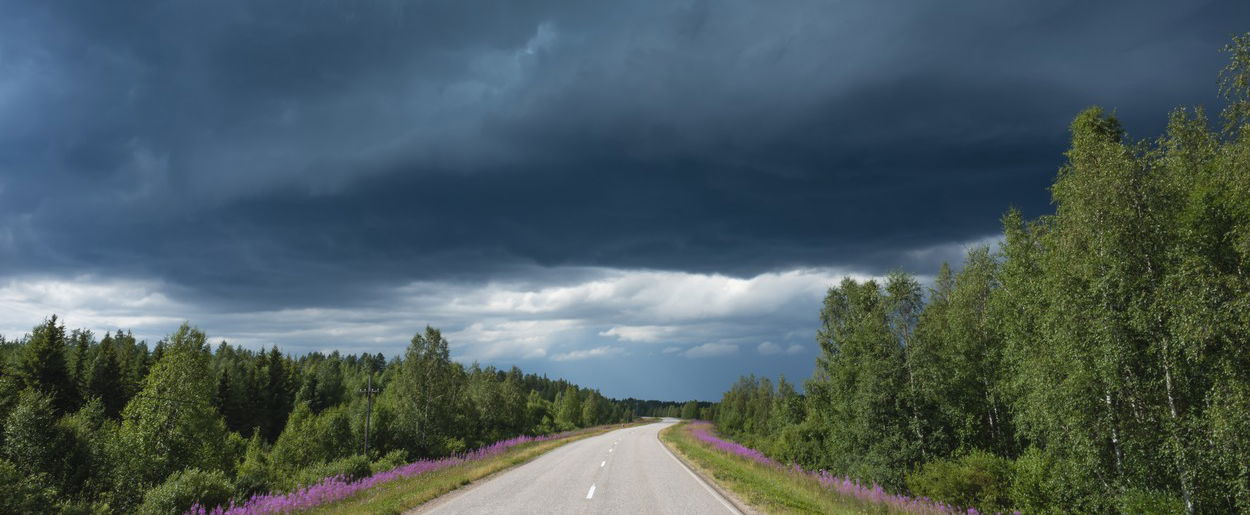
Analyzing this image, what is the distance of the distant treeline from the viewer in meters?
22.3

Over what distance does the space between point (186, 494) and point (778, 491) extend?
18.7m

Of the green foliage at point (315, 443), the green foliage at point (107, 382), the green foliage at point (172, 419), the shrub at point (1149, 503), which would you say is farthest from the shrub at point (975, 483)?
the green foliage at point (107, 382)

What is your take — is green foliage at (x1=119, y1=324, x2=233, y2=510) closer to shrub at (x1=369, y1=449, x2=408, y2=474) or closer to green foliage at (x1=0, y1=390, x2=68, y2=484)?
green foliage at (x1=0, y1=390, x2=68, y2=484)

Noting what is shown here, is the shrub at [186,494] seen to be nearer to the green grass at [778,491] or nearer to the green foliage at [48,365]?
the green grass at [778,491]

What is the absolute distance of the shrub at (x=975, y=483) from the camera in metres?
19.2

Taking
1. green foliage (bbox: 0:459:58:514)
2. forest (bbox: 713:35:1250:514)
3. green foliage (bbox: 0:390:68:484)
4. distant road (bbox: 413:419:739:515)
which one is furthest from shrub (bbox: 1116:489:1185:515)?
green foliage (bbox: 0:390:68:484)

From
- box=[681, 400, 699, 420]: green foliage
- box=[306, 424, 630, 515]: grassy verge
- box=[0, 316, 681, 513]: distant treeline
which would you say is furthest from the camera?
box=[681, 400, 699, 420]: green foliage

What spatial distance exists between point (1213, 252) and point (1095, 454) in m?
6.59

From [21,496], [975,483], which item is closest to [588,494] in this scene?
[975,483]

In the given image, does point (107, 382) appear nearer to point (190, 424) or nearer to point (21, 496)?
point (190, 424)

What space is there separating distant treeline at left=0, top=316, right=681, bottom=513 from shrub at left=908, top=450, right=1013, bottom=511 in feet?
81.1

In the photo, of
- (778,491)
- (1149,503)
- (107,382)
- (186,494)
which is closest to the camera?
(1149,503)

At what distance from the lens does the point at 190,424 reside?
30984 millimetres

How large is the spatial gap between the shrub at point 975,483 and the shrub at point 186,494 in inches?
994
